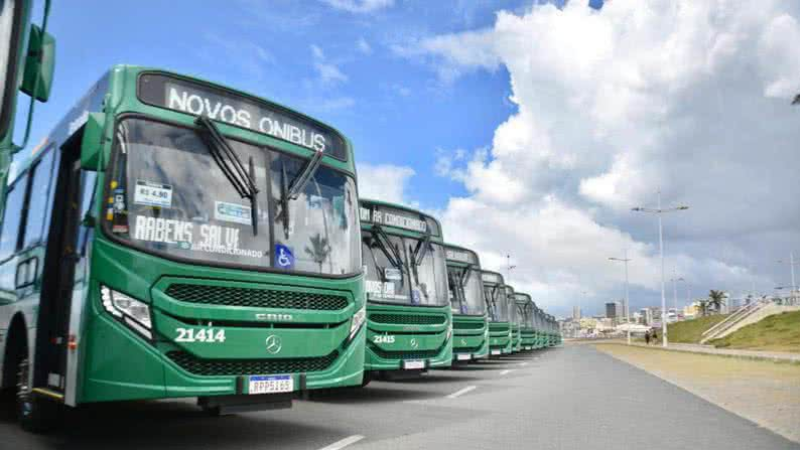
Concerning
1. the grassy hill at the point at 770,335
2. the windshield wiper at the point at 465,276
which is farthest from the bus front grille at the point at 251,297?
the grassy hill at the point at 770,335

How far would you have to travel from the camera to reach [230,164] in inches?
258

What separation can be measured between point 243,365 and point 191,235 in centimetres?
117

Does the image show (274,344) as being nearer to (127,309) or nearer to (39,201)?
(127,309)

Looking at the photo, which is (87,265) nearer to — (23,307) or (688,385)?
(23,307)

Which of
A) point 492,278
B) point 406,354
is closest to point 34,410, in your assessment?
point 406,354

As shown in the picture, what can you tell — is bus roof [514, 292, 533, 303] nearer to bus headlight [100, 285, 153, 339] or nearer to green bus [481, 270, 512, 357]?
green bus [481, 270, 512, 357]

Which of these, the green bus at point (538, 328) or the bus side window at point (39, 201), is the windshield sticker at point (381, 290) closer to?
the bus side window at point (39, 201)

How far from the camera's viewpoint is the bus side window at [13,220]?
27.8 feet

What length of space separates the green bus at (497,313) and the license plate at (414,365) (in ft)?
36.3

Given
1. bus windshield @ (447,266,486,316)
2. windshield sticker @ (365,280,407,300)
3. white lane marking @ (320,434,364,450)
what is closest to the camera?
white lane marking @ (320,434,364,450)

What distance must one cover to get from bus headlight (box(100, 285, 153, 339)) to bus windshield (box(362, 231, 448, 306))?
227 inches

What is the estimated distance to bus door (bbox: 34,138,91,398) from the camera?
6070mm

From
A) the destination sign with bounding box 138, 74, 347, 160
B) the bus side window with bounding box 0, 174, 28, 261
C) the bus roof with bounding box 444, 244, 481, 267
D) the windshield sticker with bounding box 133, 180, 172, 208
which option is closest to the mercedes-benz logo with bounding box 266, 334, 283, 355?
the windshield sticker with bounding box 133, 180, 172, 208

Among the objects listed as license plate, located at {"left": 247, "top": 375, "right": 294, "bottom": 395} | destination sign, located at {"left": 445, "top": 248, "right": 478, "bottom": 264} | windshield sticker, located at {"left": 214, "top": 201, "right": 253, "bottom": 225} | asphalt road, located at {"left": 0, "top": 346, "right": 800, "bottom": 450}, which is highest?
destination sign, located at {"left": 445, "top": 248, "right": 478, "bottom": 264}
